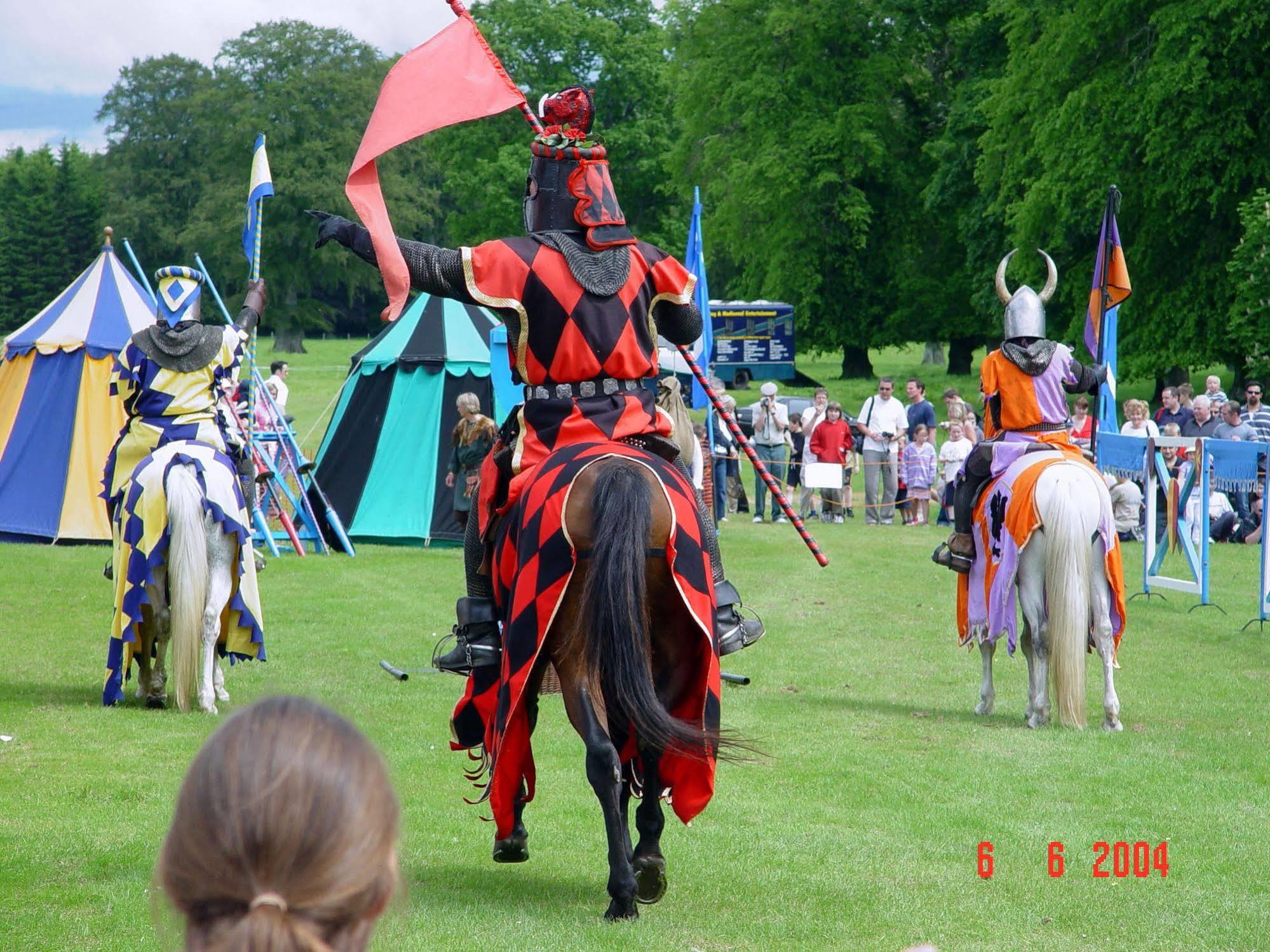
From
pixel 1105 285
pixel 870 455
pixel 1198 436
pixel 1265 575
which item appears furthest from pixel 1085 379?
pixel 870 455

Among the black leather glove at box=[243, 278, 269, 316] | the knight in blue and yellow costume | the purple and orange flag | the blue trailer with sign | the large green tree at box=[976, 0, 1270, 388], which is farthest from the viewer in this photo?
the blue trailer with sign

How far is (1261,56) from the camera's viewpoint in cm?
2798

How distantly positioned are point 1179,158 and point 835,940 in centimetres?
2651

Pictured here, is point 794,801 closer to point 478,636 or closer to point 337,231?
point 478,636

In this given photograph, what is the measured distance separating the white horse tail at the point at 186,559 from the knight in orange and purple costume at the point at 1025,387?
15.6 ft

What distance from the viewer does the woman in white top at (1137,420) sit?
1927 centimetres

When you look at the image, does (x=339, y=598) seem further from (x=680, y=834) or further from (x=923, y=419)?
(x=923, y=419)

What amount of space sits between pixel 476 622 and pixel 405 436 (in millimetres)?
14193

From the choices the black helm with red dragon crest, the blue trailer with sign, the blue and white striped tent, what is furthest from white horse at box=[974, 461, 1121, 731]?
the blue trailer with sign

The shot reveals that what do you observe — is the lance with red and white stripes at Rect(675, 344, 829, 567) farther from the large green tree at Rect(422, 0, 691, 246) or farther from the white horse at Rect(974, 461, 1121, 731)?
the large green tree at Rect(422, 0, 691, 246)

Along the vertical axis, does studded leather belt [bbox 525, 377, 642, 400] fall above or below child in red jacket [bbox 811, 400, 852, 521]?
above

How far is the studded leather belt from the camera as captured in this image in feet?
18.9
